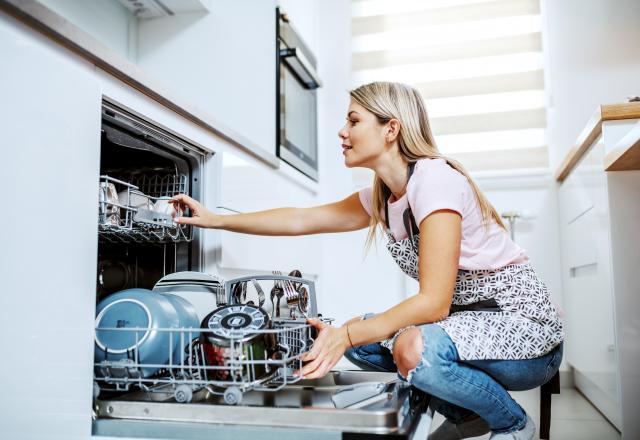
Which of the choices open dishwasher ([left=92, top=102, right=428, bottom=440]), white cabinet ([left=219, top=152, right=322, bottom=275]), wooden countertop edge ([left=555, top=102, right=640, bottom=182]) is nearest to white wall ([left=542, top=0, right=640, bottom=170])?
wooden countertop edge ([left=555, top=102, right=640, bottom=182])

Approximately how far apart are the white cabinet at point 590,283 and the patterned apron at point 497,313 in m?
0.42

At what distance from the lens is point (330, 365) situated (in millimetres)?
1031

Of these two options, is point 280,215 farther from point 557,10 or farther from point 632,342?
point 557,10

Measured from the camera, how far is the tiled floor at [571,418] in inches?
68.9

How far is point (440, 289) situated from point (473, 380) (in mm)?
189

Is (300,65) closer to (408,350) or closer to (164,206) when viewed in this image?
(164,206)

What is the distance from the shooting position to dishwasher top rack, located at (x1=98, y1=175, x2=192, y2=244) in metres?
1.08

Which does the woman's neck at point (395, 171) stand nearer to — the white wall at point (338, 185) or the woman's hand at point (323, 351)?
the woman's hand at point (323, 351)

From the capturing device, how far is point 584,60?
2662 mm

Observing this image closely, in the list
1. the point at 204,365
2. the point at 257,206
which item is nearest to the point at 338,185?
the point at 257,206

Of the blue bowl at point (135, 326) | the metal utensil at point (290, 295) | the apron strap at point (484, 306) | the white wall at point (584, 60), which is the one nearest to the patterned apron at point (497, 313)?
the apron strap at point (484, 306)

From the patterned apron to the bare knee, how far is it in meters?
0.08

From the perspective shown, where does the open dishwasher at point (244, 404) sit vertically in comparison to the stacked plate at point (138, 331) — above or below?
below

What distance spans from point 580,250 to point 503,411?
1.15 m
